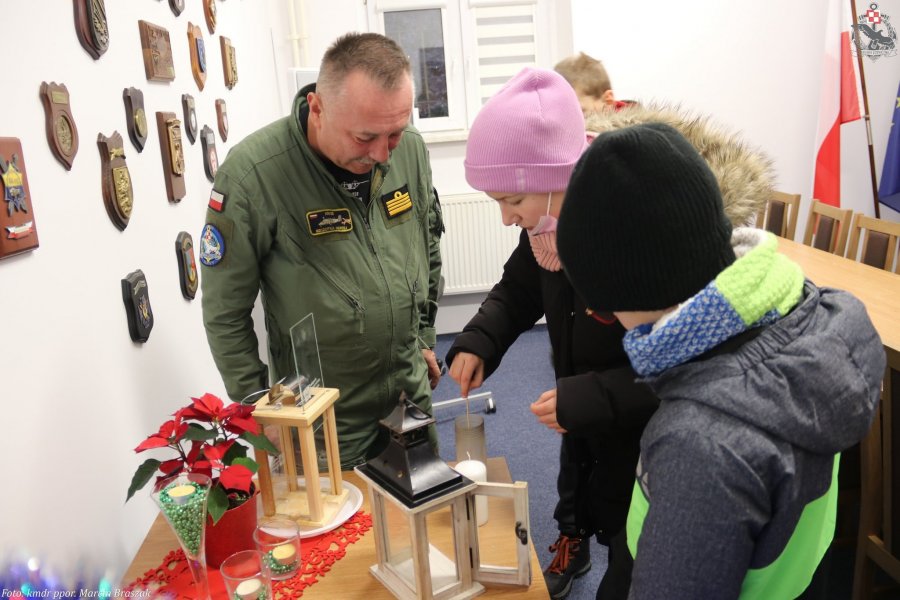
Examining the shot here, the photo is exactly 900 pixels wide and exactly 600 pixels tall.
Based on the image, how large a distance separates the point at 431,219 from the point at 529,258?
1.51 feet

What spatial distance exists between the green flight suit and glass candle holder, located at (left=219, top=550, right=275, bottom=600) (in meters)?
0.55

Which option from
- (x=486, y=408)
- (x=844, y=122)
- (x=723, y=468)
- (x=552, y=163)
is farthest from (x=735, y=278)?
(x=844, y=122)

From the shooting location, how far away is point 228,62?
2689mm

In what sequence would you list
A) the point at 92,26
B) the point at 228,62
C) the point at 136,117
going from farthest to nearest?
the point at 228,62, the point at 136,117, the point at 92,26

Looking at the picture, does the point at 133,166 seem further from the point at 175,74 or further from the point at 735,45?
the point at 735,45

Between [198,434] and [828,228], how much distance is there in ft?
11.3

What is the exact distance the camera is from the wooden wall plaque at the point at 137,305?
5.00 feet

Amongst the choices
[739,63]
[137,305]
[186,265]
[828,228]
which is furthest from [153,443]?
[739,63]

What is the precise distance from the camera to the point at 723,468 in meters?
0.68

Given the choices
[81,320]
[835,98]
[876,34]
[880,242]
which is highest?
[876,34]

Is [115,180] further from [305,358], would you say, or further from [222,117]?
[222,117]

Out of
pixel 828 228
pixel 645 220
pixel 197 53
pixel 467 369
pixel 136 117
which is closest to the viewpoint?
pixel 645 220

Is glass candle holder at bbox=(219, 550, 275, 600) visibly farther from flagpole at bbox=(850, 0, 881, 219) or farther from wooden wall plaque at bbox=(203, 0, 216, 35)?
flagpole at bbox=(850, 0, 881, 219)

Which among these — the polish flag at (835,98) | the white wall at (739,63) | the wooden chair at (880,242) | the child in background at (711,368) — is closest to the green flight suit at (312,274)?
the child in background at (711,368)
